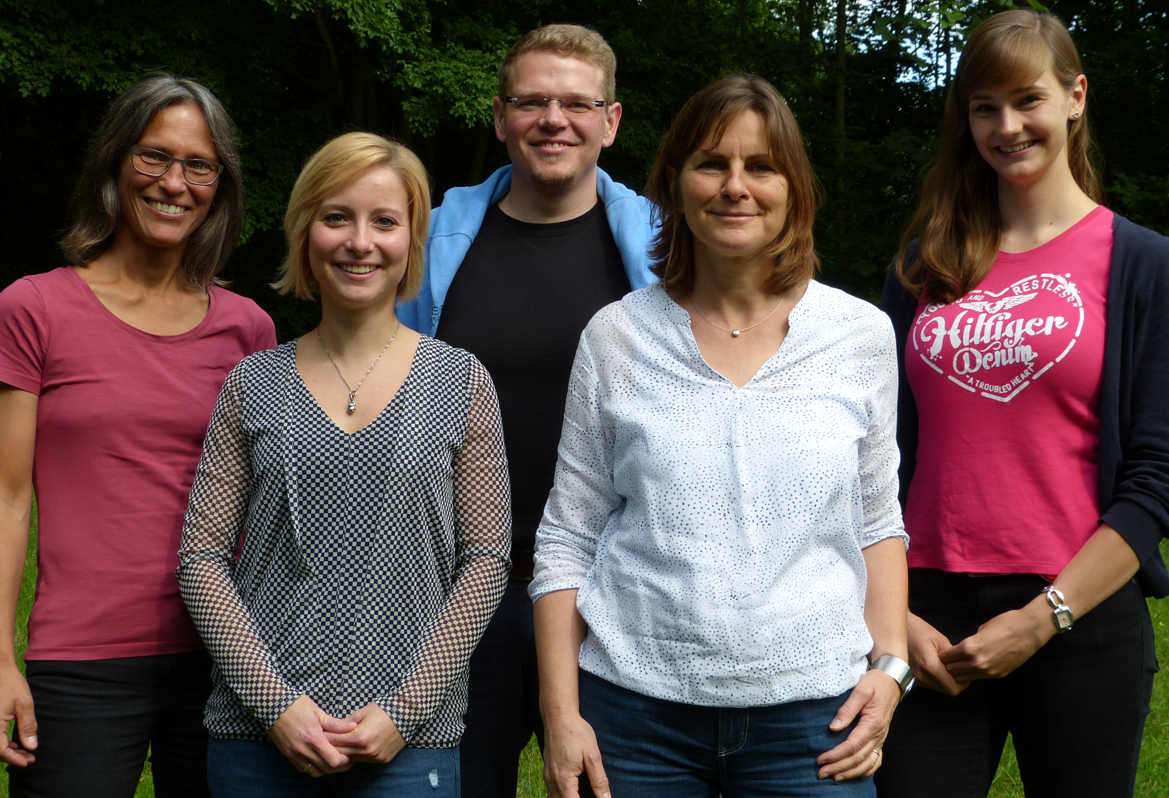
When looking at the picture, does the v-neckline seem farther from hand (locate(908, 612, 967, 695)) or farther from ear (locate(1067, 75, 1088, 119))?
ear (locate(1067, 75, 1088, 119))

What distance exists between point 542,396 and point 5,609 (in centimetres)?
141

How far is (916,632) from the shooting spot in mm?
2545

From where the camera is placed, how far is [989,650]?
2.40 m

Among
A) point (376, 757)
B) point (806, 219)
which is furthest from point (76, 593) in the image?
point (806, 219)

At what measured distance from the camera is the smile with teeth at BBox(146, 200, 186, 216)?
109 inches

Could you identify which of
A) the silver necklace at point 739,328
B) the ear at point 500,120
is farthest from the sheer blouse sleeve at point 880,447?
the ear at point 500,120

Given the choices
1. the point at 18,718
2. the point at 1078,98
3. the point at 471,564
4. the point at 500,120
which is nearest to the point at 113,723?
the point at 18,718

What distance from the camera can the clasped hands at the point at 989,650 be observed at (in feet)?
7.81

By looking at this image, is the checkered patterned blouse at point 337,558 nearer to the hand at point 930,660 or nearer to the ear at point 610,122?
the hand at point 930,660

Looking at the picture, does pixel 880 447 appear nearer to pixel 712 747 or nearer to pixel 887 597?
pixel 887 597

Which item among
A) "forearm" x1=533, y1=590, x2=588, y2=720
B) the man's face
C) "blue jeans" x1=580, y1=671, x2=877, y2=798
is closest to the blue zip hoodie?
the man's face

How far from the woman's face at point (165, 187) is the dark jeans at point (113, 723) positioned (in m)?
1.05

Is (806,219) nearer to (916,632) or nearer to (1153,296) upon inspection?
(1153,296)

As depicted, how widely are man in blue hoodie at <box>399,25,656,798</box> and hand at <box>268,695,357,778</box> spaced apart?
643mm
